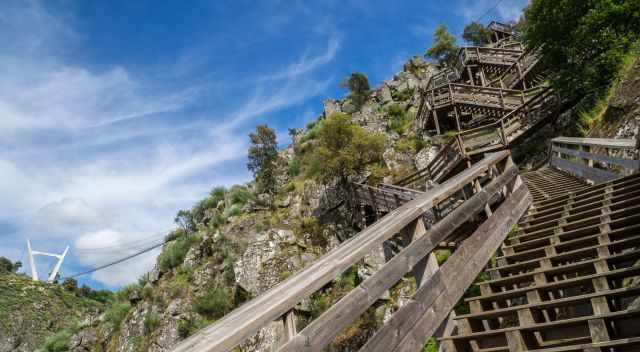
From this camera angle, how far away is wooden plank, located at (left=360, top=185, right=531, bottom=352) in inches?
99.5

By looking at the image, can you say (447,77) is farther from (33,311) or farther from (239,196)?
(33,311)

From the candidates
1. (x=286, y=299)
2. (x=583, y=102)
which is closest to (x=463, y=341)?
(x=286, y=299)

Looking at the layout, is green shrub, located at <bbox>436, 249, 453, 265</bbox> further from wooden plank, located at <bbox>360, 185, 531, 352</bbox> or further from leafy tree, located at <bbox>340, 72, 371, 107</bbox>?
leafy tree, located at <bbox>340, 72, 371, 107</bbox>

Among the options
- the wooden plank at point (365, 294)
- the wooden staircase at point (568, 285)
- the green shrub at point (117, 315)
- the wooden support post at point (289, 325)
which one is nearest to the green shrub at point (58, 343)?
the green shrub at point (117, 315)

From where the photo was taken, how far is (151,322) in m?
20.0

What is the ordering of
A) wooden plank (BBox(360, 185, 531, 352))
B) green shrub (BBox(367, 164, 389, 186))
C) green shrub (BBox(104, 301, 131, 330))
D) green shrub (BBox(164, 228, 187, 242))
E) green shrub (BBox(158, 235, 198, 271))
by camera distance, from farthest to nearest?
green shrub (BBox(164, 228, 187, 242)) → green shrub (BBox(158, 235, 198, 271)) → green shrub (BBox(104, 301, 131, 330)) → green shrub (BBox(367, 164, 389, 186)) → wooden plank (BBox(360, 185, 531, 352))

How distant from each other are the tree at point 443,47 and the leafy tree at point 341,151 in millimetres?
20374

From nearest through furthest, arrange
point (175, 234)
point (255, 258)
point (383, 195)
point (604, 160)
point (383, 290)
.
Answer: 1. point (383, 290)
2. point (604, 160)
3. point (383, 195)
4. point (255, 258)
5. point (175, 234)

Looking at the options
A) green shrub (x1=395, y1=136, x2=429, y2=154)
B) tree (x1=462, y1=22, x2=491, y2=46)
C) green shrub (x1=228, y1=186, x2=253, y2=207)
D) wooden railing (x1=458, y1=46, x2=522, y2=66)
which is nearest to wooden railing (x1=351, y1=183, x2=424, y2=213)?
green shrub (x1=395, y1=136, x2=429, y2=154)

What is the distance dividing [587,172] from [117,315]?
86.7ft

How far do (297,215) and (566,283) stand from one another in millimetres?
18092

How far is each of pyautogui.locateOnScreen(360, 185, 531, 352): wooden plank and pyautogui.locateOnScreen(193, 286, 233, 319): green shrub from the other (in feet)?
50.3

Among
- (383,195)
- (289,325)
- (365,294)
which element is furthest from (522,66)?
(289,325)

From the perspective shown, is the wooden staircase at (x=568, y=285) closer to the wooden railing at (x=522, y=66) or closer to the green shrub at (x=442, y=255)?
the green shrub at (x=442, y=255)
